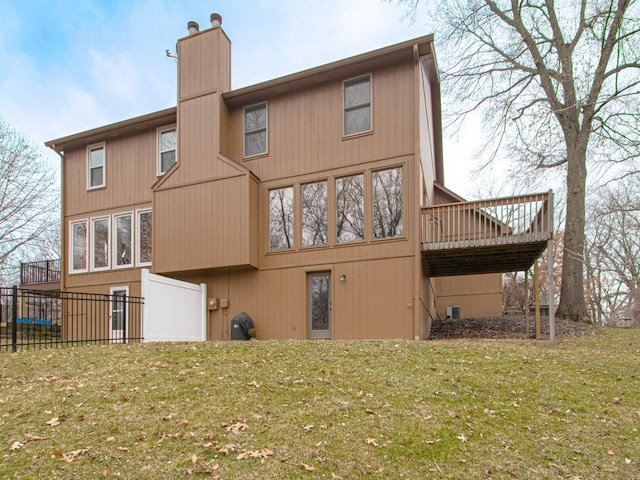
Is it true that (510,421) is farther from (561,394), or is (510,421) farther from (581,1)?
(581,1)

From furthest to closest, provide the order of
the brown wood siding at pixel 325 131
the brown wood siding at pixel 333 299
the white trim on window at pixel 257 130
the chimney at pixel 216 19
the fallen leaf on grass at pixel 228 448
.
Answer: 1. the chimney at pixel 216 19
2. the white trim on window at pixel 257 130
3. the brown wood siding at pixel 325 131
4. the brown wood siding at pixel 333 299
5. the fallen leaf on grass at pixel 228 448

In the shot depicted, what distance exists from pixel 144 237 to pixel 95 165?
128 inches

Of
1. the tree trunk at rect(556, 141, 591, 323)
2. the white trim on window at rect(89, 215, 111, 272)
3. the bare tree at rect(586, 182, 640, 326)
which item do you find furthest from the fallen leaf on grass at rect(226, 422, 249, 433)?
the bare tree at rect(586, 182, 640, 326)

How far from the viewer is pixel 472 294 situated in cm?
1480

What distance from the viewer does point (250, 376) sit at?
586cm

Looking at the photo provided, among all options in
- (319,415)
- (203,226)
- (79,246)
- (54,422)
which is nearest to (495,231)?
(319,415)

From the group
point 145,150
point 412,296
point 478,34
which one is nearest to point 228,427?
point 412,296

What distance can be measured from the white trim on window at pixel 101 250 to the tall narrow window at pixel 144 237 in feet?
3.97

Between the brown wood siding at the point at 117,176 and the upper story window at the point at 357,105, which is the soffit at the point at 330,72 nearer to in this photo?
the upper story window at the point at 357,105

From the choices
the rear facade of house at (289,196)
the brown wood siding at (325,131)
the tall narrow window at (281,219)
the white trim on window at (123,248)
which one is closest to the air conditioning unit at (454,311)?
the rear facade of house at (289,196)

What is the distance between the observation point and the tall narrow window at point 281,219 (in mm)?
11117

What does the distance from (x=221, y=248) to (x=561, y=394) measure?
7.96 m

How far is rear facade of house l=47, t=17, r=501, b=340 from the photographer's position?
10.0 meters

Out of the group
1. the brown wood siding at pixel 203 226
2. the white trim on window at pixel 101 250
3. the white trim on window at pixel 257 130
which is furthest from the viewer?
the white trim on window at pixel 101 250
